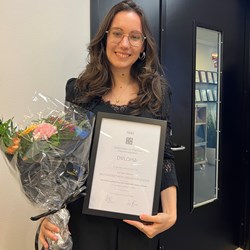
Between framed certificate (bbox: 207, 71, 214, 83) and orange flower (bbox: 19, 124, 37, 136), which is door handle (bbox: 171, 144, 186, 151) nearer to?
framed certificate (bbox: 207, 71, 214, 83)

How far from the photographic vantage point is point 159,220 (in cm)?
97

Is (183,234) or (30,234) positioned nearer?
(30,234)

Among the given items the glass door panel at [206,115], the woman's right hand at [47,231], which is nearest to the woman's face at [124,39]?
the woman's right hand at [47,231]

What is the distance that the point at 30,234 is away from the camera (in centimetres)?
137

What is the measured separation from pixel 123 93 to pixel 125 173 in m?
0.36

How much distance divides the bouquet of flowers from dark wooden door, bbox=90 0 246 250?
750 millimetres

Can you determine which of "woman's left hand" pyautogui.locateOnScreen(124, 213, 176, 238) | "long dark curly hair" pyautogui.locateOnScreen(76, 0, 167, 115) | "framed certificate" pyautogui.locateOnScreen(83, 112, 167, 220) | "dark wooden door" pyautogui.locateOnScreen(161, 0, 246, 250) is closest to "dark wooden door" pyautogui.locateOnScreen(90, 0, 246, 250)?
"dark wooden door" pyautogui.locateOnScreen(161, 0, 246, 250)

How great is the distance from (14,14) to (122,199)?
879mm

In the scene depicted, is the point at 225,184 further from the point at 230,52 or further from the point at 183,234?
the point at 230,52

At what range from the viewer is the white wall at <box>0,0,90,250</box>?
122 centimetres

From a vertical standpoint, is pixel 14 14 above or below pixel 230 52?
below

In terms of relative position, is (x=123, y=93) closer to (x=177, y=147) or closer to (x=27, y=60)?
(x=27, y=60)

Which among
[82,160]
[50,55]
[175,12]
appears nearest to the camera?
[82,160]

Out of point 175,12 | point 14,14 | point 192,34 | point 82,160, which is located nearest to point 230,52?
point 192,34
